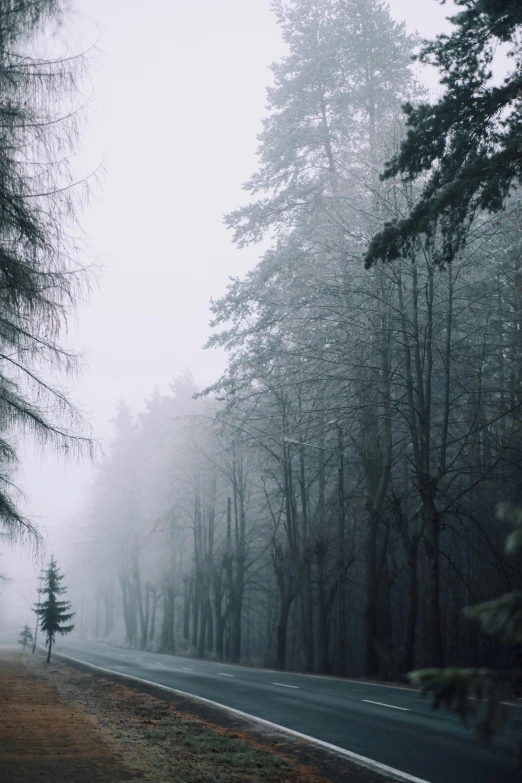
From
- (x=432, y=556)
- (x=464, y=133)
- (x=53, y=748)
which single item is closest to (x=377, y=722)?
(x=53, y=748)

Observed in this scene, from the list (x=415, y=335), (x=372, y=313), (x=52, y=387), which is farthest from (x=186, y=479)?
(x=52, y=387)

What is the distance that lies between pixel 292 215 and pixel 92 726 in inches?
835

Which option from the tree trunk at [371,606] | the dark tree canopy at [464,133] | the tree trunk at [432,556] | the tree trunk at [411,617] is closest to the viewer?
the dark tree canopy at [464,133]

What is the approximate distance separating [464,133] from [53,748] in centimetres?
993

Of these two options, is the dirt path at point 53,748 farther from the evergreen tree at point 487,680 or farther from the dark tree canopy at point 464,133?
the dark tree canopy at point 464,133

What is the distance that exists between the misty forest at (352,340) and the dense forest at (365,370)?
0.14 meters

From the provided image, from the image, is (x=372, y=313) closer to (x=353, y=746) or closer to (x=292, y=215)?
(x=292, y=215)

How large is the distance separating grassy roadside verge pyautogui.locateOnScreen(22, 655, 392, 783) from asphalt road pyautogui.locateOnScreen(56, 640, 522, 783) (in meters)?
0.61

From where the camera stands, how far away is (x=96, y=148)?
11633 mm

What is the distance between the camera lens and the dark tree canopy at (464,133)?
1013 centimetres

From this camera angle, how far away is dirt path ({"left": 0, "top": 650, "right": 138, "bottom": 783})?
777 centimetres

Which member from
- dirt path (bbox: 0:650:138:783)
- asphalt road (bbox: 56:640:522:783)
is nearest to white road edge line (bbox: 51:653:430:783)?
asphalt road (bbox: 56:640:522:783)

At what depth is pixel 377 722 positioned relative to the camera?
11344 millimetres

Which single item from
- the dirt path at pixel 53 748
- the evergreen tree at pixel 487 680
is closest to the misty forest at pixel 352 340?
the evergreen tree at pixel 487 680
